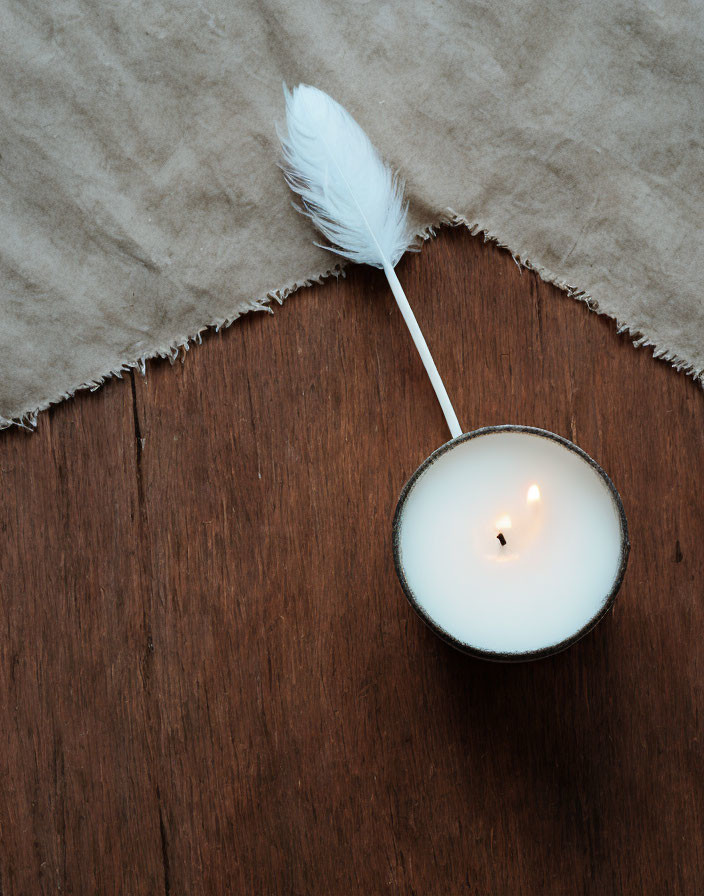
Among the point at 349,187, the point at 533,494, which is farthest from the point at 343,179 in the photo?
the point at 533,494

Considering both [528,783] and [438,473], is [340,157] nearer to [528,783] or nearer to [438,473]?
[438,473]

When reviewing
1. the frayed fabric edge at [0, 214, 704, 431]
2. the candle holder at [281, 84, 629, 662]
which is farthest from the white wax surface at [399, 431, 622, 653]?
the frayed fabric edge at [0, 214, 704, 431]

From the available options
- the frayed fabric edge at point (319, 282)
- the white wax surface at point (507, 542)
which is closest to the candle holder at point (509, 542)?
the white wax surface at point (507, 542)

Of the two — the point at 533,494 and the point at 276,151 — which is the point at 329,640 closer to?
the point at 533,494

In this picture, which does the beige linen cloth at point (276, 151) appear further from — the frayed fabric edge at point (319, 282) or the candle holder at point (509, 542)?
the candle holder at point (509, 542)

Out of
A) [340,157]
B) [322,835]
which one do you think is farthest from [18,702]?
[340,157]

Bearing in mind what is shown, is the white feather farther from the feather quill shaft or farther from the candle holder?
the candle holder
